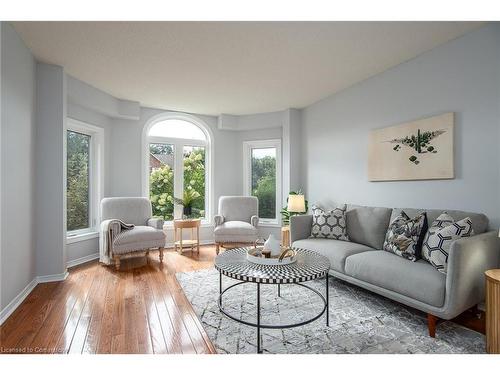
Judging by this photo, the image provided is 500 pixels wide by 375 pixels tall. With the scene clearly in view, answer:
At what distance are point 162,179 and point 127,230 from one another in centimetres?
139

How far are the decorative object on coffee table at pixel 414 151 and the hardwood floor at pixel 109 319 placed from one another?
133cm

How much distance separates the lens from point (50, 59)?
2783 mm

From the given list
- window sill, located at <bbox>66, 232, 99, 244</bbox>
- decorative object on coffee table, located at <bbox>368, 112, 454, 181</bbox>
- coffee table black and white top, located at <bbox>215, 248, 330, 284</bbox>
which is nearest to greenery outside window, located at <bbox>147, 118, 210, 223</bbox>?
window sill, located at <bbox>66, 232, 99, 244</bbox>

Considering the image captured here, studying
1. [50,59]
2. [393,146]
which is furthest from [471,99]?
[50,59]

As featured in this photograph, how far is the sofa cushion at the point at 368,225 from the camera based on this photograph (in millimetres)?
2756

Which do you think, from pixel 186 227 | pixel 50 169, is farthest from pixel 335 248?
pixel 50 169

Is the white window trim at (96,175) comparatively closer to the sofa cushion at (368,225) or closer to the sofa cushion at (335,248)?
the sofa cushion at (335,248)

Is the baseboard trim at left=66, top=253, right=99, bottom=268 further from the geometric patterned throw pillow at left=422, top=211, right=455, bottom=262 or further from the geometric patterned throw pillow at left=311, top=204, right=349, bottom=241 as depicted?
the geometric patterned throw pillow at left=422, top=211, right=455, bottom=262

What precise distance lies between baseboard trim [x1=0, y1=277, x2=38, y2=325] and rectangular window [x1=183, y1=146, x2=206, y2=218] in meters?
2.49

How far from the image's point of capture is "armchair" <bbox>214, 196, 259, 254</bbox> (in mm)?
4090

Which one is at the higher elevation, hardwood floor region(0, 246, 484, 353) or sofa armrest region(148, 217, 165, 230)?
sofa armrest region(148, 217, 165, 230)

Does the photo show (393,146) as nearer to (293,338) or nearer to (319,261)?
(319,261)

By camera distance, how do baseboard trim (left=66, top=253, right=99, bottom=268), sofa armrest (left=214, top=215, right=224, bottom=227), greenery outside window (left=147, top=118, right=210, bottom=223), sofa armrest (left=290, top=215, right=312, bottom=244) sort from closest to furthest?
sofa armrest (left=290, top=215, right=312, bottom=244) → baseboard trim (left=66, top=253, right=99, bottom=268) → sofa armrest (left=214, top=215, right=224, bottom=227) → greenery outside window (left=147, top=118, right=210, bottom=223)

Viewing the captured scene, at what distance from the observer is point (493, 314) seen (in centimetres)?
157
